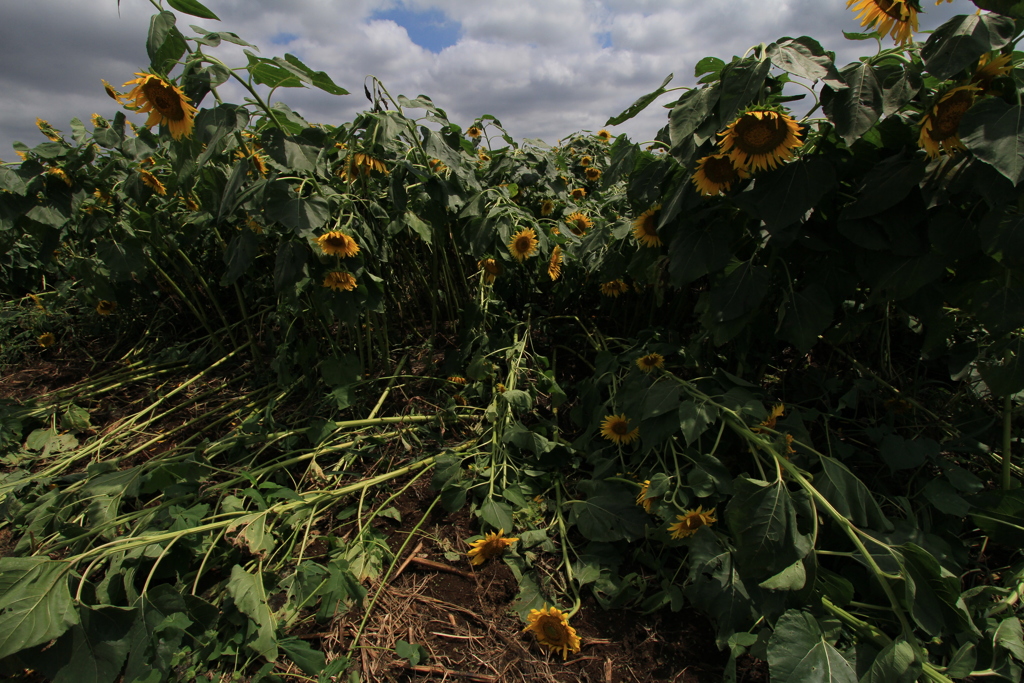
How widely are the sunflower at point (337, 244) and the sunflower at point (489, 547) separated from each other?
98 centimetres

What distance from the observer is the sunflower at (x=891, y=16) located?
1.21 meters

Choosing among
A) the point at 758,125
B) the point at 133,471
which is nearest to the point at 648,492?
the point at 758,125

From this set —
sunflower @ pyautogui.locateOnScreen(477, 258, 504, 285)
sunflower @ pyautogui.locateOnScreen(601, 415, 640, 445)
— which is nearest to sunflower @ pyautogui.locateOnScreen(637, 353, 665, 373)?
sunflower @ pyautogui.locateOnScreen(601, 415, 640, 445)

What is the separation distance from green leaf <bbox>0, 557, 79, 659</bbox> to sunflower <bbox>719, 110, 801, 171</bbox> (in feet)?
5.98

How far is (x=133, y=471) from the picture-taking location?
1.53 metres

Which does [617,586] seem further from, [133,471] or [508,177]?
[508,177]

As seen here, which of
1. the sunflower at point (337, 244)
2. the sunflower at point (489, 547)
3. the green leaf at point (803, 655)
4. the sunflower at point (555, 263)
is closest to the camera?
the green leaf at point (803, 655)

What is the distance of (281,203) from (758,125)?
133 centimetres

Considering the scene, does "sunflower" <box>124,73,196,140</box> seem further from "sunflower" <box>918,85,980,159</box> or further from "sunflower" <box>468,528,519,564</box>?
"sunflower" <box>918,85,980,159</box>

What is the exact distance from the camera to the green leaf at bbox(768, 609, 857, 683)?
958 mm

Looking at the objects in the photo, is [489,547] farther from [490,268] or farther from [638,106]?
[638,106]

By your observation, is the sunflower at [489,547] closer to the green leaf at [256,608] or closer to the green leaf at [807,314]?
the green leaf at [256,608]

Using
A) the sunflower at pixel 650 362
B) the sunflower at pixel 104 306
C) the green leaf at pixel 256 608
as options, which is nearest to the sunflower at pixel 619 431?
the sunflower at pixel 650 362

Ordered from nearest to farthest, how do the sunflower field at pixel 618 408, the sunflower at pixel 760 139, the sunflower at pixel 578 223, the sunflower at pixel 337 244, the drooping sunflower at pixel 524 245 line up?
the sunflower field at pixel 618 408 < the sunflower at pixel 760 139 < the sunflower at pixel 337 244 < the drooping sunflower at pixel 524 245 < the sunflower at pixel 578 223
